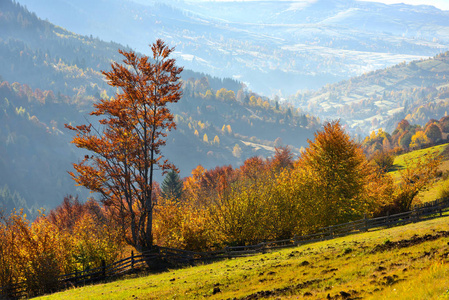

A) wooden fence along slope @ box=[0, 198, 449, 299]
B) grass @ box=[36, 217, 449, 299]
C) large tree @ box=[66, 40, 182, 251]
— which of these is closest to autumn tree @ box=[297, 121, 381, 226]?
wooden fence along slope @ box=[0, 198, 449, 299]

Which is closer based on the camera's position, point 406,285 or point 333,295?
point 406,285

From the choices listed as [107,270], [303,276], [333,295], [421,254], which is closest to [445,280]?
[333,295]

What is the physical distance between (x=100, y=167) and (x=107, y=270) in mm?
9475

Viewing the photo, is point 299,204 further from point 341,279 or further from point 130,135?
point 341,279

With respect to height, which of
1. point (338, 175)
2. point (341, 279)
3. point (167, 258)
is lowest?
point (341, 279)

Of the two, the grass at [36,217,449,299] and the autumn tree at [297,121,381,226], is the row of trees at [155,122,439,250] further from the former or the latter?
the grass at [36,217,449,299]

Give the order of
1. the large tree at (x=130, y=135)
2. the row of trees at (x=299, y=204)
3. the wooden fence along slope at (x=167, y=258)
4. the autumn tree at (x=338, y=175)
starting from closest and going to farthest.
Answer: the wooden fence along slope at (x=167, y=258) < the large tree at (x=130, y=135) < the row of trees at (x=299, y=204) < the autumn tree at (x=338, y=175)

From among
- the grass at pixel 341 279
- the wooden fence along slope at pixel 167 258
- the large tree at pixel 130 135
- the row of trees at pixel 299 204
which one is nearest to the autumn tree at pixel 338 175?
the row of trees at pixel 299 204

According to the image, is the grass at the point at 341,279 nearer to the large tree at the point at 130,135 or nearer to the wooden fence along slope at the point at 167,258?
the wooden fence along slope at the point at 167,258

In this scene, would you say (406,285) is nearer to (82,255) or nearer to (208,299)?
(208,299)

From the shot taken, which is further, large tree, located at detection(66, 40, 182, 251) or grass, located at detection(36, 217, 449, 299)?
large tree, located at detection(66, 40, 182, 251)

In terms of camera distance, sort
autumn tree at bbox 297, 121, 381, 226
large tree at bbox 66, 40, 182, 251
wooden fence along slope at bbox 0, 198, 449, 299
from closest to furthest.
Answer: wooden fence along slope at bbox 0, 198, 449, 299
large tree at bbox 66, 40, 182, 251
autumn tree at bbox 297, 121, 381, 226

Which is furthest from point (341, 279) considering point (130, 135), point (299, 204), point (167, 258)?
point (299, 204)

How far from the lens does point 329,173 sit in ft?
155
